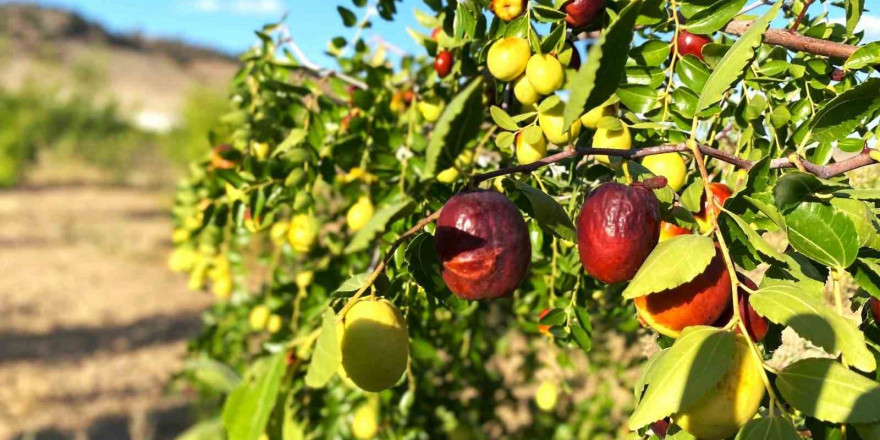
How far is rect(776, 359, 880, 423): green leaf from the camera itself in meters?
0.49

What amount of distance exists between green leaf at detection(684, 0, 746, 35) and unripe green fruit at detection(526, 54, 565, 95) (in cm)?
18

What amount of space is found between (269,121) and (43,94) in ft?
57.5

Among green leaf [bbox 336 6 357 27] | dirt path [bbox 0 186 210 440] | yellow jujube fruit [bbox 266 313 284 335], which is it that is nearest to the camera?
green leaf [bbox 336 6 357 27]

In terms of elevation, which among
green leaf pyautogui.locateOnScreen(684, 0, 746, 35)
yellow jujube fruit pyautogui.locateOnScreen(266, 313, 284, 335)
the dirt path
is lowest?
the dirt path

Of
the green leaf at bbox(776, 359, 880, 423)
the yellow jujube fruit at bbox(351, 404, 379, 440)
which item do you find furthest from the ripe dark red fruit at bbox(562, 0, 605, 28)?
the yellow jujube fruit at bbox(351, 404, 379, 440)

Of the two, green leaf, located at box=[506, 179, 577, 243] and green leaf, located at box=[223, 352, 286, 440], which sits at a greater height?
green leaf, located at box=[506, 179, 577, 243]

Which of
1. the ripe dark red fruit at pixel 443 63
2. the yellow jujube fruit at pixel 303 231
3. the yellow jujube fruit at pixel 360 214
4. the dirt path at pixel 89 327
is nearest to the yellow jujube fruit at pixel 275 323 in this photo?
the yellow jujube fruit at pixel 303 231

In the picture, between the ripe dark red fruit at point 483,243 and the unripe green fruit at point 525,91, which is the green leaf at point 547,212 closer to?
the ripe dark red fruit at point 483,243

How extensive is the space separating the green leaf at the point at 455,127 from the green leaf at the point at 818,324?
0.85 ft

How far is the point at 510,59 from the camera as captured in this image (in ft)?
2.85

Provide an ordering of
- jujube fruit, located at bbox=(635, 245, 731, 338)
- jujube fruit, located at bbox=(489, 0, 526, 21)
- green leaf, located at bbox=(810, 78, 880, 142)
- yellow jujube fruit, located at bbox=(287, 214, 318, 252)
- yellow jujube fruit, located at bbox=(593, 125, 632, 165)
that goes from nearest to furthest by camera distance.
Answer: jujube fruit, located at bbox=(635, 245, 731, 338) → green leaf, located at bbox=(810, 78, 880, 142) → yellow jujube fruit, located at bbox=(593, 125, 632, 165) → jujube fruit, located at bbox=(489, 0, 526, 21) → yellow jujube fruit, located at bbox=(287, 214, 318, 252)

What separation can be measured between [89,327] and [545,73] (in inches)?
234

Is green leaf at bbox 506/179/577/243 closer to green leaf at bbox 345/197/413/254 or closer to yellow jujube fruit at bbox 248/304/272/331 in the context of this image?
green leaf at bbox 345/197/413/254

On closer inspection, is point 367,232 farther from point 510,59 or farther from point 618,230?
point 510,59
